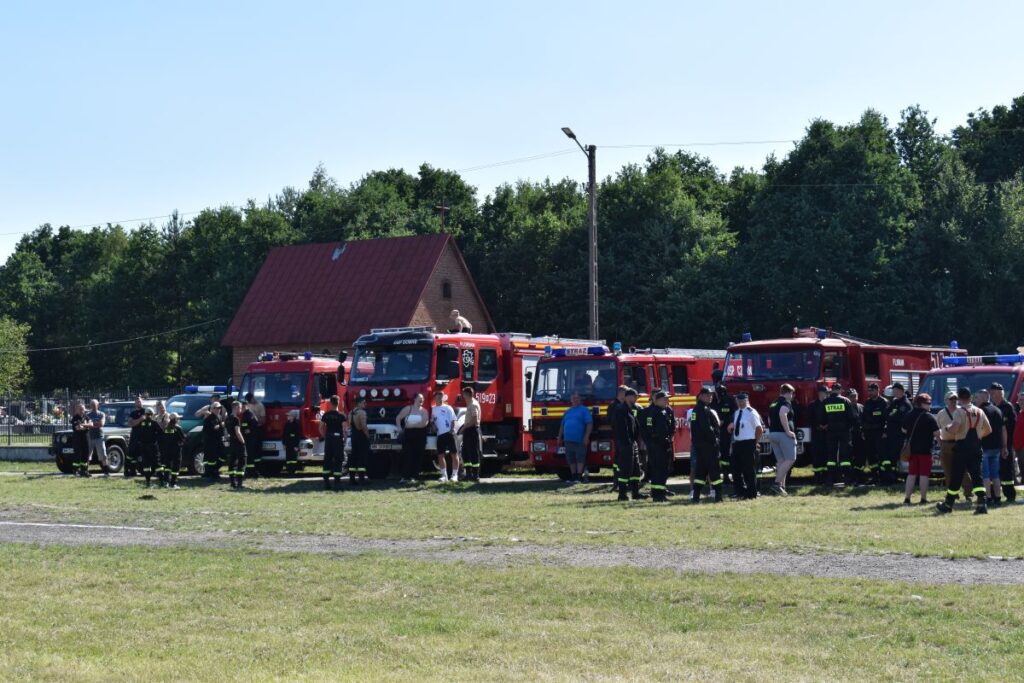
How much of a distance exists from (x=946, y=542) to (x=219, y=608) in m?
7.75

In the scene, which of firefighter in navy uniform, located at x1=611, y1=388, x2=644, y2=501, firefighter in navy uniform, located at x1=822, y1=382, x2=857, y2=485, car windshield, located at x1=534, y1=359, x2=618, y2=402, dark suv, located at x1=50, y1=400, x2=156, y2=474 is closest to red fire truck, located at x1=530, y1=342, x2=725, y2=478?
car windshield, located at x1=534, y1=359, x2=618, y2=402

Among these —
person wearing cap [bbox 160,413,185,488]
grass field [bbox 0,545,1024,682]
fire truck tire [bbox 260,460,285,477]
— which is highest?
person wearing cap [bbox 160,413,185,488]

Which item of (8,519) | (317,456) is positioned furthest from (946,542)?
(317,456)

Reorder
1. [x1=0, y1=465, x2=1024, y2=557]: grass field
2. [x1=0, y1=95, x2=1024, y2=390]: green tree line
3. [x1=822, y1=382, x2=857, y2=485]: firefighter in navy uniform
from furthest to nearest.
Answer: [x1=0, y1=95, x2=1024, y2=390]: green tree line → [x1=822, y1=382, x2=857, y2=485]: firefighter in navy uniform → [x1=0, y1=465, x2=1024, y2=557]: grass field

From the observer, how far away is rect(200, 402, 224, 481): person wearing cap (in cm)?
2625

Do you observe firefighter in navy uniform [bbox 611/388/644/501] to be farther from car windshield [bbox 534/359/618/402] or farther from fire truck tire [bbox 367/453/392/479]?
fire truck tire [bbox 367/453/392/479]

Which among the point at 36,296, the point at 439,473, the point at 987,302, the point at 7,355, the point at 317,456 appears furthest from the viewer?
the point at 36,296

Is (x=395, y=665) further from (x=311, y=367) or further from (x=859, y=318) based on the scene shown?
(x=859, y=318)

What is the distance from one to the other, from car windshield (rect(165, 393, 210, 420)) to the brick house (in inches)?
1044

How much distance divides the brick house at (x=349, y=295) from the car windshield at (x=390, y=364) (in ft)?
102

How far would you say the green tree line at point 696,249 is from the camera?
50812 mm

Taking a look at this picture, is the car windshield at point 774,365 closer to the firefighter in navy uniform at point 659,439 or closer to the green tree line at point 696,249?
the firefighter in navy uniform at point 659,439

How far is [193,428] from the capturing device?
3031cm

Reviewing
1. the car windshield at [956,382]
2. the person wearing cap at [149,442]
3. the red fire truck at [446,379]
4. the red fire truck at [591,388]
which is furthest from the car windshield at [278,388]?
the car windshield at [956,382]
